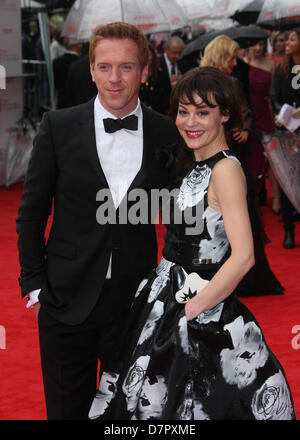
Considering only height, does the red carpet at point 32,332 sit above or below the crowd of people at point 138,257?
below

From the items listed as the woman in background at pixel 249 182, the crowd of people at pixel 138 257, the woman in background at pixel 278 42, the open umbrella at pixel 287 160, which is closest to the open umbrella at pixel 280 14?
the woman in background at pixel 278 42

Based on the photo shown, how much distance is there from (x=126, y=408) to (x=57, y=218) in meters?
0.72

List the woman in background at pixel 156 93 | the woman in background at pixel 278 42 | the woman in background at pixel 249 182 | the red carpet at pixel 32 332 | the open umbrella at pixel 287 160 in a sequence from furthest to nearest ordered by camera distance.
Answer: the woman in background at pixel 278 42
the woman in background at pixel 156 93
the open umbrella at pixel 287 160
the woman in background at pixel 249 182
the red carpet at pixel 32 332

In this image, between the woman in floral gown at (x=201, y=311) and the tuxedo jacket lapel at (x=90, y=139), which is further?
the tuxedo jacket lapel at (x=90, y=139)

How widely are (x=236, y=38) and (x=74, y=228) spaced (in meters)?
7.18

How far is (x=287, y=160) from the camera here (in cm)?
748

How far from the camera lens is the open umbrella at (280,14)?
9.32 meters

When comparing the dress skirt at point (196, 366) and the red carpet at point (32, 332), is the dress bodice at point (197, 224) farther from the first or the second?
the red carpet at point (32, 332)

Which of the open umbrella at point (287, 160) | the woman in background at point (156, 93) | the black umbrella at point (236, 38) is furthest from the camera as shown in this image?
the black umbrella at point (236, 38)

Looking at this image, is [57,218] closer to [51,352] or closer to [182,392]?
[51,352]

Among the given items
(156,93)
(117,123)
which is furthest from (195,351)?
(156,93)

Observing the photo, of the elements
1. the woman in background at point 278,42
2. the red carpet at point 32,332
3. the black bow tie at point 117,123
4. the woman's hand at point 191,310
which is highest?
the black bow tie at point 117,123

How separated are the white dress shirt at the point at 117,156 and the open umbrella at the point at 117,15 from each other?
667 cm

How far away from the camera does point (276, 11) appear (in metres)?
9.66
